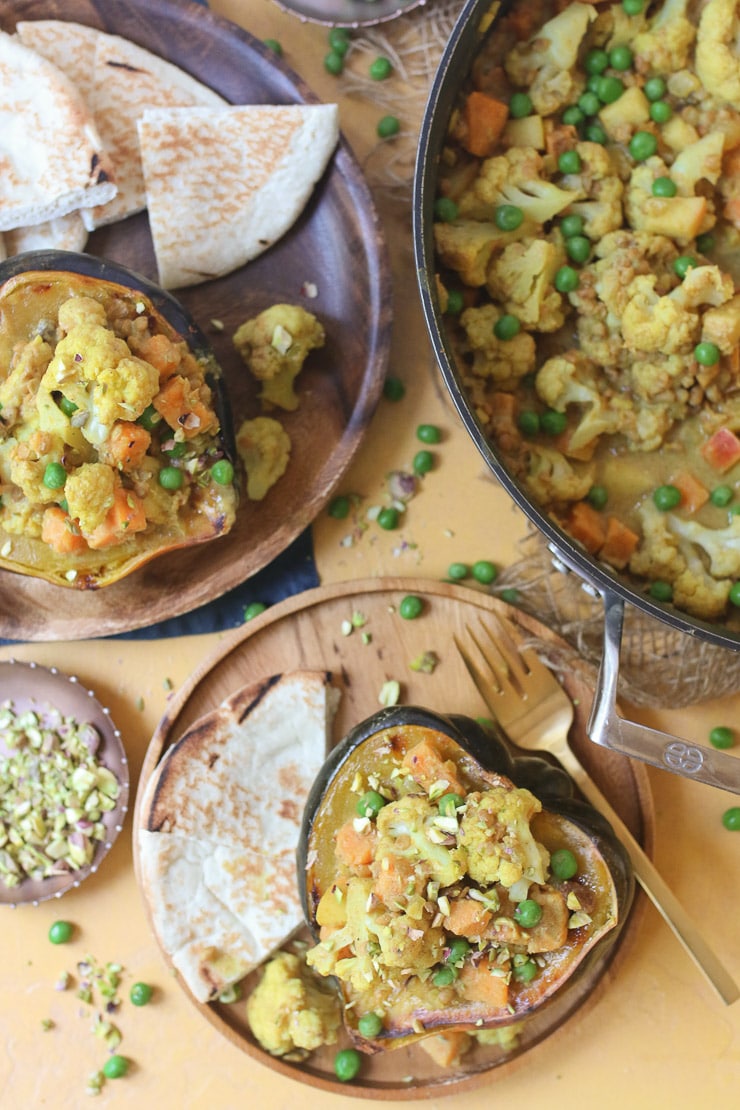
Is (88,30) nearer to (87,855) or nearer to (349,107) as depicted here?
(349,107)

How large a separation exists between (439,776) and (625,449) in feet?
4.18

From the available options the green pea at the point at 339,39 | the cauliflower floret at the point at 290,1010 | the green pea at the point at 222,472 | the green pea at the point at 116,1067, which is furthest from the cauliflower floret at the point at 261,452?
the green pea at the point at 116,1067

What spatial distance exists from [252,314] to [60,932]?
87.9 inches

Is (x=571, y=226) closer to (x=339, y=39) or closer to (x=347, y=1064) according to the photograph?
(x=339, y=39)

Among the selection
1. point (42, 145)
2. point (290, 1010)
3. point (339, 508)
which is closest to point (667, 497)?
point (339, 508)

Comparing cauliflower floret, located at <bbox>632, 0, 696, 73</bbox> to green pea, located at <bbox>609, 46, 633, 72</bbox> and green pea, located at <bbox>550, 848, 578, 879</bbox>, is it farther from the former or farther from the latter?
green pea, located at <bbox>550, 848, 578, 879</bbox>

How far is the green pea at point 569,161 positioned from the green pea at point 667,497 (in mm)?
1061

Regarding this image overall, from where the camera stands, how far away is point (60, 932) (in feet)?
10.6

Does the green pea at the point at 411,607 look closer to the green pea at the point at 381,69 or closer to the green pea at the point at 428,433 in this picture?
the green pea at the point at 428,433

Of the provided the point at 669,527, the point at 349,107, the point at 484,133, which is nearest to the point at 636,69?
the point at 484,133

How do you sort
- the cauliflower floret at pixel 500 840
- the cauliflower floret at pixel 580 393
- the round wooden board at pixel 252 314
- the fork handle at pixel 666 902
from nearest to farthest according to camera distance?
the cauliflower floret at pixel 500 840 → the fork handle at pixel 666 902 → the cauliflower floret at pixel 580 393 → the round wooden board at pixel 252 314

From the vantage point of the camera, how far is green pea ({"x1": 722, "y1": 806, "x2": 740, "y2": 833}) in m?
3.14

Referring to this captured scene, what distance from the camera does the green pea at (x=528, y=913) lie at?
250 cm

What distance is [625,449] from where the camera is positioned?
309cm
